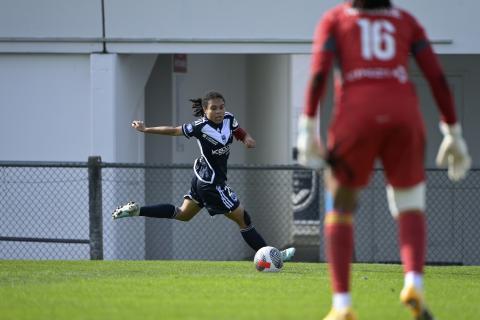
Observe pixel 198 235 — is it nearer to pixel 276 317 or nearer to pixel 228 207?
pixel 228 207

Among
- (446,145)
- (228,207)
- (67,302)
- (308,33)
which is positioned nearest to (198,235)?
(308,33)

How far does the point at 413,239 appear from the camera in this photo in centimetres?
694

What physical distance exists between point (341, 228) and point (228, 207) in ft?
17.2

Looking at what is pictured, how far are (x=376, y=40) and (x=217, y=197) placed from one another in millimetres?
5386

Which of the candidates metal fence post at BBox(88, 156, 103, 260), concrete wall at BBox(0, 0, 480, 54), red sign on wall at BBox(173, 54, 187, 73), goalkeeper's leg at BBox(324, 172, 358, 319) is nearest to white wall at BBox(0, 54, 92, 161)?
concrete wall at BBox(0, 0, 480, 54)

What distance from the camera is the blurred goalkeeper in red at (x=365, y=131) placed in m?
6.81

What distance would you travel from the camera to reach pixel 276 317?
303 inches

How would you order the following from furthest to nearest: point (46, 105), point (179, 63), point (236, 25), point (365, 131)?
point (179, 63) < point (46, 105) < point (236, 25) < point (365, 131)

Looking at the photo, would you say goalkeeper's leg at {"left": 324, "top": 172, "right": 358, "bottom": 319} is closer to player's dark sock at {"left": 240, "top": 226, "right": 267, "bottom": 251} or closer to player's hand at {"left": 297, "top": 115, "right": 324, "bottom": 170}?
player's hand at {"left": 297, "top": 115, "right": 324, "bottom": 170}

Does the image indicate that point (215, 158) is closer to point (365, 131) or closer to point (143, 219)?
point (143, 219)

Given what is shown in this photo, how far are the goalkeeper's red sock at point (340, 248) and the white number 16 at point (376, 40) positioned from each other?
2.98 feet

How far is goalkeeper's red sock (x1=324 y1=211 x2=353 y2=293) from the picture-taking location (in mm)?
6875

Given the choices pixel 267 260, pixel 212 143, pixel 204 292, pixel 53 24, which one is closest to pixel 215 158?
pixel 212 143

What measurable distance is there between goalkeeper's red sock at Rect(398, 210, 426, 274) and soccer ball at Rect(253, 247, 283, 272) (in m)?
4.46
